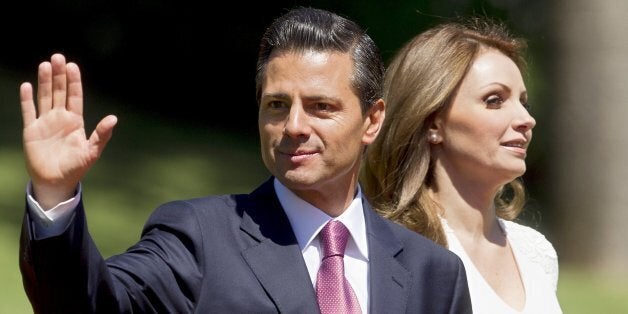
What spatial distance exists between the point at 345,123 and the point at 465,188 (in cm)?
119

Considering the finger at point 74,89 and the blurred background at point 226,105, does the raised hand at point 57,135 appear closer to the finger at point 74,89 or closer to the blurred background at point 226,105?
the finger at point 74,89

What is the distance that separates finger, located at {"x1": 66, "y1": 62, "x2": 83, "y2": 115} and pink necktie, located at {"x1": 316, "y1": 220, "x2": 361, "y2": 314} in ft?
2.71

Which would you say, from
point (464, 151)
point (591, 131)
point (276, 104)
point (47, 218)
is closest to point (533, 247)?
point (464, 151)

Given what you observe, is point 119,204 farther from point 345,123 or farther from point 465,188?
point 345,123

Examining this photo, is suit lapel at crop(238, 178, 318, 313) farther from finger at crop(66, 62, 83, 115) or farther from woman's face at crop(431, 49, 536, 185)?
woman's face at crop(431, 49, 536, 185)

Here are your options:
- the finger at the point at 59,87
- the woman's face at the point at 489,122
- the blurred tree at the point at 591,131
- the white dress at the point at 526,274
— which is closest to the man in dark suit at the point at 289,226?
the finger at the point at 59,87

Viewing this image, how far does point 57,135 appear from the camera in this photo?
10.4ft

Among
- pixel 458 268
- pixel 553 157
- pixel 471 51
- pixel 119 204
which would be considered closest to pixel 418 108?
pixel 471 51

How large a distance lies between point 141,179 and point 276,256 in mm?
7681

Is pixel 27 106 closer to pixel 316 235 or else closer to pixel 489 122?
pixel 316 235

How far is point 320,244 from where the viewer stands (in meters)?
3.80

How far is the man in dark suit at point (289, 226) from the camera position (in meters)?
3.22

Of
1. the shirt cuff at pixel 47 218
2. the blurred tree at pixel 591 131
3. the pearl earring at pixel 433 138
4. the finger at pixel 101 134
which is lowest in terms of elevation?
the blurred tree at pixel 591 131

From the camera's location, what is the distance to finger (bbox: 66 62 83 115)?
Answer: 3154 millimetres
